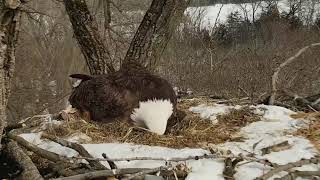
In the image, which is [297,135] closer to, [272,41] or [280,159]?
[280,159]

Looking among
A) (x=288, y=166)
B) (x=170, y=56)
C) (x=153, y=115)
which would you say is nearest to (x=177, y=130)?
(x=153, y=115)

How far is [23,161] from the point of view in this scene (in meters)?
2.48

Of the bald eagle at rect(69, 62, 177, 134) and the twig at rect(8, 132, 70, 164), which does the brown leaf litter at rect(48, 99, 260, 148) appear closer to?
the bald eagle at rect(69, 62, 177, 134)

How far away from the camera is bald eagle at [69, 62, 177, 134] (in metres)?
3.34

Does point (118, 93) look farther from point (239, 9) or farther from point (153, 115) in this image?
point (239, 9)

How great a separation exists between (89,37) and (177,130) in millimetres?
1846

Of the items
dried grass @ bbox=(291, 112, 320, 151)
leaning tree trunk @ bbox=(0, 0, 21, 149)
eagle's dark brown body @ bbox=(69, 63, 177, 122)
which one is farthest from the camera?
eagle's dark brown body @ bbox=(69, 63, 177, 122)

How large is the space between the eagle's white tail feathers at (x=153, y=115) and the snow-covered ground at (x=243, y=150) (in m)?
0.41

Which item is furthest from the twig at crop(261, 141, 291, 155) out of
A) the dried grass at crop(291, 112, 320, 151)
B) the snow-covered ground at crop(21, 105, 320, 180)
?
the dried grass at crop(291, 112, 320, 151)

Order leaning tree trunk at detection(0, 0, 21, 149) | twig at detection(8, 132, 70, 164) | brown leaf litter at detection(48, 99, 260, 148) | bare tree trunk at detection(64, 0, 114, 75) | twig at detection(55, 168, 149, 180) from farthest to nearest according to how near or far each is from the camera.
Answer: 1. bare tree trunk at detection(64, 0, 114, 75)
2. brown leaf litter at detection(48, 99, 260, 148)
3. twig at detection(8, 132, 70, 164)
4. leaning tree trunk at detection(0, 0, 21, 149)
5. twig at detection(55, 168, 149, 180)

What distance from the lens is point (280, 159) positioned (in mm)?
2543

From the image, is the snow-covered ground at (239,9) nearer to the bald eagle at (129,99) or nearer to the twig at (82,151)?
the bald eagle at (129,99)

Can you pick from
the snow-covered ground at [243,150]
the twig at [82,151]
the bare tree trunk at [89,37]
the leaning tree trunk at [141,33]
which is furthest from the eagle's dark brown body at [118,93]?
the bare tree trunk at [89,37]

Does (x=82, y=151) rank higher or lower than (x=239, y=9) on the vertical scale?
lower
